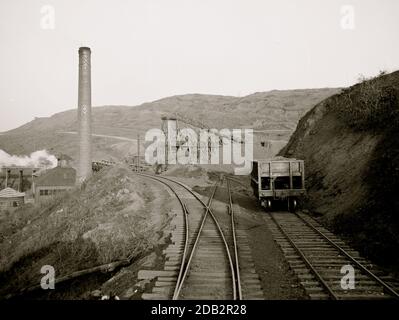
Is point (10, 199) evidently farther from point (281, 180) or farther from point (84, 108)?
point (281, 180)

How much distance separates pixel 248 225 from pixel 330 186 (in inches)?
212

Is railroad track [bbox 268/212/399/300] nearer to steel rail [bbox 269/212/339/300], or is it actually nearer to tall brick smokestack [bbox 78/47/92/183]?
steel rail [bbox 269/212/339/300]

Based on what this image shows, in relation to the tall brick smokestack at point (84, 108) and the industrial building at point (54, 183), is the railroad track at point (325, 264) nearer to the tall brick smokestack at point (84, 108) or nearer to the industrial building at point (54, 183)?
the tall brick smokestack at point (84, 108)

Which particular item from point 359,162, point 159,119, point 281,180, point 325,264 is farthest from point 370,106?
point 159,119

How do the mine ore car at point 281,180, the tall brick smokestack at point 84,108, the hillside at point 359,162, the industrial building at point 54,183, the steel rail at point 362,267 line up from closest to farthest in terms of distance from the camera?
the steel rail at point 362,267 → the hillside at point 359,162 → the mine ore car at point 281,180 → the tall brick smokestack at point 84,108 → the industrial building at point 54,183

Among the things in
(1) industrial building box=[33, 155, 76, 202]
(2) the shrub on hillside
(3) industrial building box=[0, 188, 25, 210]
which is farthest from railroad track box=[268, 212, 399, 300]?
(3) industrial building box=[0, 188, 25, 210]

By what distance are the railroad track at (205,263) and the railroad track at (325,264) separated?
127 centimetres

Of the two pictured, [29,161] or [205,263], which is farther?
[29,161]

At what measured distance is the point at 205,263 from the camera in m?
9.26

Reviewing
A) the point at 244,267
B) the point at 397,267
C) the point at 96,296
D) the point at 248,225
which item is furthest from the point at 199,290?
the point at 248,225

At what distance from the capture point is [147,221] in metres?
14.6

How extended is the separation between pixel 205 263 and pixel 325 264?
10.6 feet

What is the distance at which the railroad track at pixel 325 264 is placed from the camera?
740cm

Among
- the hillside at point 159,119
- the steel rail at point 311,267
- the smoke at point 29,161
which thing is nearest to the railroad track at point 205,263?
the steel rail at point 311,267
